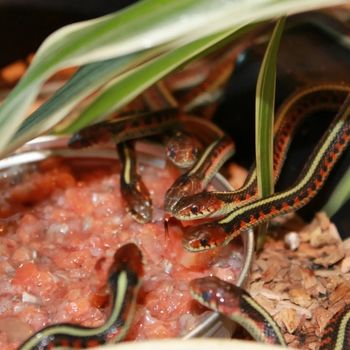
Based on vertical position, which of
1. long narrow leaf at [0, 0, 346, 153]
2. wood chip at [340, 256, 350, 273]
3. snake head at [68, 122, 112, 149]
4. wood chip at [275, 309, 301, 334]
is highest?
long narrow leaf at [0, 0, 346, 153]

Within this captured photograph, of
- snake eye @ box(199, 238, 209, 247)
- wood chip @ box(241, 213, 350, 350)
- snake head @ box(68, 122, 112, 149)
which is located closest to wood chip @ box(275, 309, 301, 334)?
wood chip @ box(241, 213, 350, 350)

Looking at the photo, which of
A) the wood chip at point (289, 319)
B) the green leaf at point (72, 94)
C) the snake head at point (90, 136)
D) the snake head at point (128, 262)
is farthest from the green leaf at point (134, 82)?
the wood chip at point (289, 319)

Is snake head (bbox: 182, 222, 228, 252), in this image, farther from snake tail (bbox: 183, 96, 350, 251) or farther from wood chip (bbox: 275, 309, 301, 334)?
wood chip (bbox: 275, 309, 301, 334)

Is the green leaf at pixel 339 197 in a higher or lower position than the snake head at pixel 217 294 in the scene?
higher

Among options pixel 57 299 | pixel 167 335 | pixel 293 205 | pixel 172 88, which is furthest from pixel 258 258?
pixel 172 88

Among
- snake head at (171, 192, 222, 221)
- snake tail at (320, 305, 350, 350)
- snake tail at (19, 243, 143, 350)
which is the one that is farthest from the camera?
snake head at (171, 192, 222, 221)

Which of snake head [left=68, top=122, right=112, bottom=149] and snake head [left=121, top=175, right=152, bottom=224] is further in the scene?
snake head [left=68, top=122, right=112, bottom=149]

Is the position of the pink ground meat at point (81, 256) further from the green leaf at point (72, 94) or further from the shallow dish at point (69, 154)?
the green leaf at point (72, 94)
